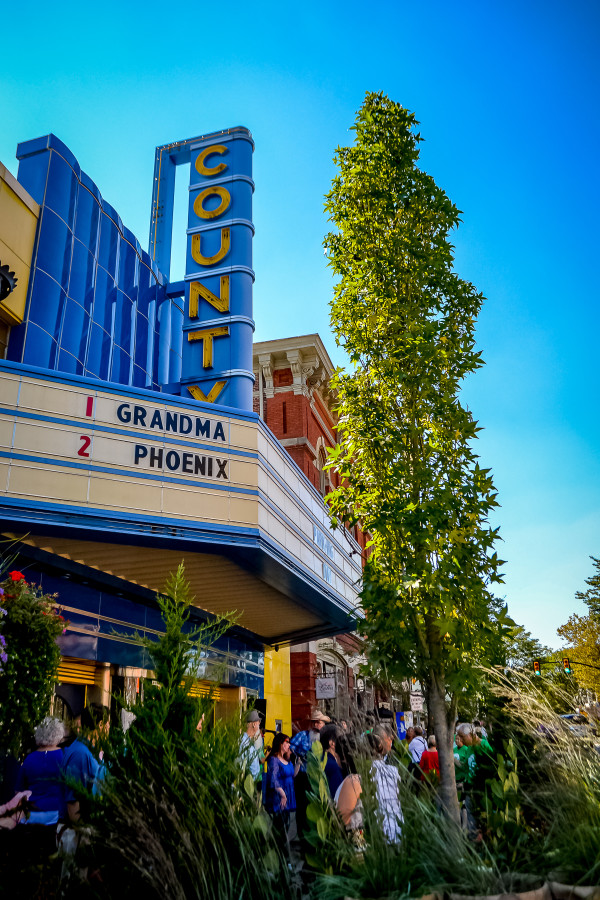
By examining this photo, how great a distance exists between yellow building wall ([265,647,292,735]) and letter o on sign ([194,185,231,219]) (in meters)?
13.1

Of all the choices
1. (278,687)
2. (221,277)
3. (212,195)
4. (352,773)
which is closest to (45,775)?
(352,773)

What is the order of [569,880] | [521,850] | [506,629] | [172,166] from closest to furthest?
[569,880] → [521,850] → [506,629] → [172,166]

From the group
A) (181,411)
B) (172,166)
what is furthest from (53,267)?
(172,166)

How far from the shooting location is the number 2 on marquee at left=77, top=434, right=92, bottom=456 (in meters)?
10.9

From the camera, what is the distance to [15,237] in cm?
1316

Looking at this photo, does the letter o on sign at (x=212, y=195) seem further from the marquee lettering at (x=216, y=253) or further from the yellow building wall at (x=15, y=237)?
the yellow building wall at (x=15, y=237)

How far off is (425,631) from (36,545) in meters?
6.65

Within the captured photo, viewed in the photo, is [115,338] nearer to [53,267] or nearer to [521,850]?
[53,267]

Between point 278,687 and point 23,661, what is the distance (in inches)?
652

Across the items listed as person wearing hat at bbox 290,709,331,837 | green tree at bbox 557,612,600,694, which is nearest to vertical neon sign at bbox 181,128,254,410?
person wearing hat at bbox 290,709,331,837

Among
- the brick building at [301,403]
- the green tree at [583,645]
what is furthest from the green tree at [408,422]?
the green tree at [583,645]

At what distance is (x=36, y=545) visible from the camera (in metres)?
11.4

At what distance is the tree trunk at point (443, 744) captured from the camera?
7155 mm

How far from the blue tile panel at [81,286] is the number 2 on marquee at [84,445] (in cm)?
305
